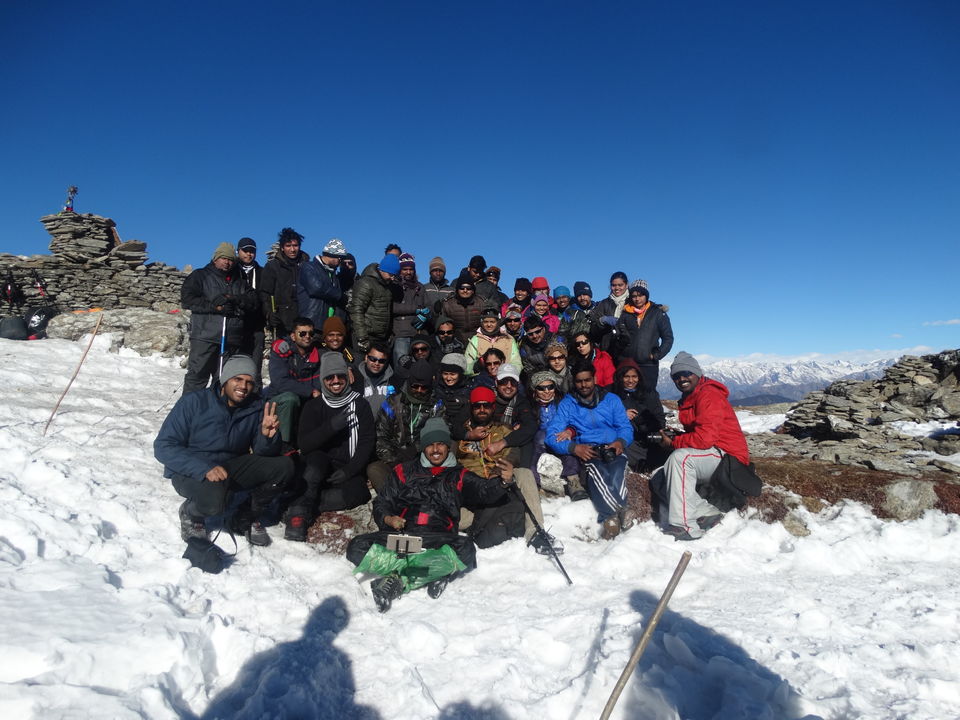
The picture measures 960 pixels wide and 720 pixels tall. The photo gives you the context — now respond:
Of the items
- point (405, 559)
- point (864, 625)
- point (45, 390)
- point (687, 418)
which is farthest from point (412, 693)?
point (45, 390)

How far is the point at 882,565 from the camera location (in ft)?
19.4

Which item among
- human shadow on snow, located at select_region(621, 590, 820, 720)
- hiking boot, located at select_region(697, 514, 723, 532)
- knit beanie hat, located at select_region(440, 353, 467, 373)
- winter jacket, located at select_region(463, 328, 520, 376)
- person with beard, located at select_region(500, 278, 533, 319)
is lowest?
human shadow on snow, located at select_region(621, 590, 820, 720)

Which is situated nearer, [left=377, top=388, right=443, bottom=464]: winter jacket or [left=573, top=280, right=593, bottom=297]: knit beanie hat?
[left=377, top=388, right=443, bottom=464]: winter jacket

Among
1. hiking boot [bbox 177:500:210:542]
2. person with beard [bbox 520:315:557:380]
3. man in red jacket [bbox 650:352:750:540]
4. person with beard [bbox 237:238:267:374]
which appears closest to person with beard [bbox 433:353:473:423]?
person with beard [bbox 520:315:557:380]

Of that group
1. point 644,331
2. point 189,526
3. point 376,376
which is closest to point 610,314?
point 644,331

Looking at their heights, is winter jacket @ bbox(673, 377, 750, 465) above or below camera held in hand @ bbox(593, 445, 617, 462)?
above

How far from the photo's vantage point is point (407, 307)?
29.5 ft

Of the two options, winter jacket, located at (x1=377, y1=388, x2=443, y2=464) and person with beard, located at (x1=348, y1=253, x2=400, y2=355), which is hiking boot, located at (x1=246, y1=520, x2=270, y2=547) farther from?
person with beard, located at (x1=348, y1=253, x2=400, y2=355)

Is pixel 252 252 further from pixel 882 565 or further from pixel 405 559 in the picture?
pixel 882 565

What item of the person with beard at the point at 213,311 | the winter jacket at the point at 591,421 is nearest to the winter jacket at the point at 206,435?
the person with beard at the point at 213,311

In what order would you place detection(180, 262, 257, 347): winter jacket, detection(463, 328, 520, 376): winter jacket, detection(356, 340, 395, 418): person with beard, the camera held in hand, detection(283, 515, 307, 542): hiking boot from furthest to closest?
detection(463, 328, 520, 376): winter jacket < detection(180, 262, 257, 347): winter jacket < detection(356, 340, 395, 418): person with beard < the camera held in hand < detection(283, 515, 307, 542): hiking boot

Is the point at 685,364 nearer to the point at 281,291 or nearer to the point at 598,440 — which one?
the point at 598,440

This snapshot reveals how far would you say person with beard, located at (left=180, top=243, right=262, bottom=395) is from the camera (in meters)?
7.81

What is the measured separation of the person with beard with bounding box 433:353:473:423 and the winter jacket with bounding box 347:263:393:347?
6.51ft
